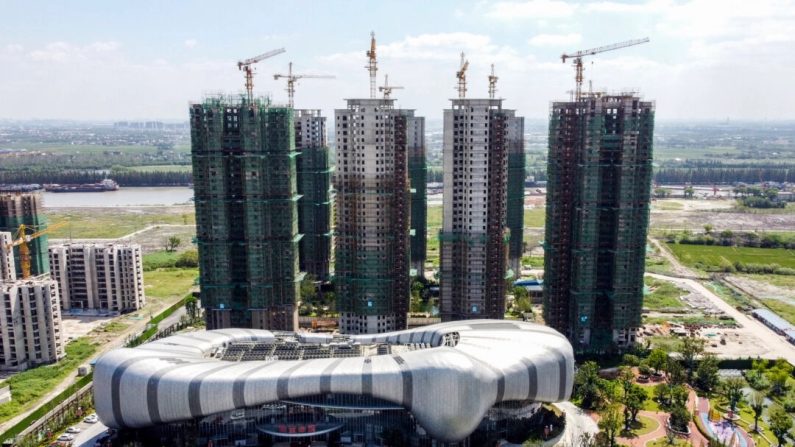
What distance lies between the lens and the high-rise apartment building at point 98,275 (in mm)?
99688

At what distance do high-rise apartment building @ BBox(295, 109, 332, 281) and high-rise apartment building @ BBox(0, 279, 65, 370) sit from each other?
4181 centimetres

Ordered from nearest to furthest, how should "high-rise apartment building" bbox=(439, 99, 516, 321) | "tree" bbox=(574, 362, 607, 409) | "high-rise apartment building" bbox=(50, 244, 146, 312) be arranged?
"tree" bbox=(574, 362, 607, 409) → "high-rise apartment building" bbox=(439, 99, 516, 321) → "high-rise apartment building" bbox=(50, 244, 146, 312)

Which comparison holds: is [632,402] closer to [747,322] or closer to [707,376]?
[707,376]

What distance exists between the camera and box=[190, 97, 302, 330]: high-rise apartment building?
7769 centimetres

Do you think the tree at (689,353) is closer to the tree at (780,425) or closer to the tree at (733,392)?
the tree at (733,392)

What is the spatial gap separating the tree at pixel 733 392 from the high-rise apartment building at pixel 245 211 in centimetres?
5228

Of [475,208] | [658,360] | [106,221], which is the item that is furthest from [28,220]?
[658,360]

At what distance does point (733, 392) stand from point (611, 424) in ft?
58.0

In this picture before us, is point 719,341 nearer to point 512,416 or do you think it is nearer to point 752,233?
point 512,416

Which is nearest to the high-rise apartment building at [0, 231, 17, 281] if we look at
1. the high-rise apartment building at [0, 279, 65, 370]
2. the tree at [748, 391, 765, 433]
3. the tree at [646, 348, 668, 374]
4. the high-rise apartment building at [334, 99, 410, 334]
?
the high-rise apartment building at [0, 279, 65, 370]

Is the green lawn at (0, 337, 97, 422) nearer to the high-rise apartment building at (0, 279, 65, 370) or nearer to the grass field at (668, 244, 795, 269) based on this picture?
the high-rise apartment building at (0, 279, 65, 370)

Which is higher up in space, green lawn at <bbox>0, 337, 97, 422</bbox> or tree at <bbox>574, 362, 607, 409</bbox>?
tree at <bbox>574, 362, 607, 409</bbox>

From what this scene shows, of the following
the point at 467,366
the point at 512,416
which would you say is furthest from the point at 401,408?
the point at 512,416

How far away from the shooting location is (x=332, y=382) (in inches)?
2143
